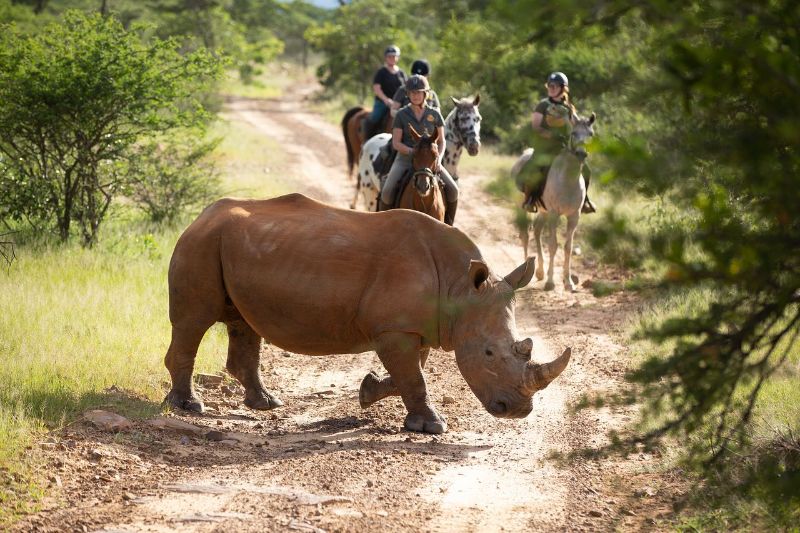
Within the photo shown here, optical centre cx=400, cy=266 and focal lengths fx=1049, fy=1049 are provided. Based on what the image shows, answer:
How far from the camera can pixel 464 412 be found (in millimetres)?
8586

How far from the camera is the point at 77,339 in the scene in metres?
9.66

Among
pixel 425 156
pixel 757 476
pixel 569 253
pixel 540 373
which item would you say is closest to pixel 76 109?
pixel 425 156

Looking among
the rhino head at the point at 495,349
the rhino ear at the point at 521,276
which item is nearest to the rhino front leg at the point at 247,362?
the rhino head at the point at 495,349

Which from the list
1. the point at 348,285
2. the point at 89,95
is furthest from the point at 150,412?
the point at 89,95

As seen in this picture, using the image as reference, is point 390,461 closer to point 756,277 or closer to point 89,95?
point 756,277

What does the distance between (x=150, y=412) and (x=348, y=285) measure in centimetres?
179

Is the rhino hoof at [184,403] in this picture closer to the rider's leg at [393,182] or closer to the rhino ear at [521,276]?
the rhino ear at [521,276]

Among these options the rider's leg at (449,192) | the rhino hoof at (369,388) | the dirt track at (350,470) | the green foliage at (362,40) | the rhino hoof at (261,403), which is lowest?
the dirt track at (350,470)

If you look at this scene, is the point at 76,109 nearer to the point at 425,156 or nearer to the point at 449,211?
the point at 425,156

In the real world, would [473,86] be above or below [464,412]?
above

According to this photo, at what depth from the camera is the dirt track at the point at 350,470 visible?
5926 millimetres

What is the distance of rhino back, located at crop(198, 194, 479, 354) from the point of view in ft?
25.3

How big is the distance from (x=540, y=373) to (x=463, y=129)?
28.2 ft

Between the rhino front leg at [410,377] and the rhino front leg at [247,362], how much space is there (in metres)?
1.33
